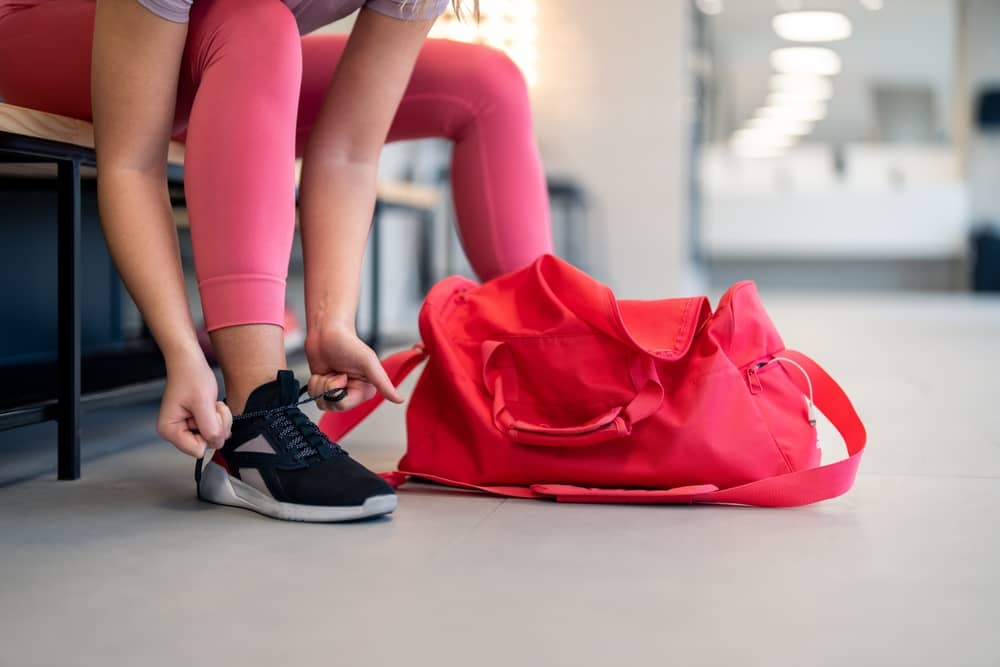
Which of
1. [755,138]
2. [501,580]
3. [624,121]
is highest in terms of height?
[755,138]

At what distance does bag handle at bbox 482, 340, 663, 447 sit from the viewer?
97cm

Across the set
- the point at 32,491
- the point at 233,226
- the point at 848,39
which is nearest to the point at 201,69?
the point at 233,226

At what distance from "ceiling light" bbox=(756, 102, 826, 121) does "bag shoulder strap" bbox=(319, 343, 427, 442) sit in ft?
30.9

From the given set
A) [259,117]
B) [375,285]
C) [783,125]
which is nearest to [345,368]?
[259,117]

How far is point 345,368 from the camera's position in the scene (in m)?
0.97

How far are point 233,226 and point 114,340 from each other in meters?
1.27

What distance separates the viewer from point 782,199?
7.76m

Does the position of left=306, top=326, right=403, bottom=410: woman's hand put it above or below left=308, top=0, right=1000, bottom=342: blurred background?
below

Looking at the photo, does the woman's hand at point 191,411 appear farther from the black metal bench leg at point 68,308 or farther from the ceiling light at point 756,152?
the ceiling light at point 756,152

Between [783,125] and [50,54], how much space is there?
9.75 metres

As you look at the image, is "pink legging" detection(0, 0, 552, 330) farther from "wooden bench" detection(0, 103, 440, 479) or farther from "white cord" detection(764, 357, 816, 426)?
"white cord" detection(764, 357, 816, 426)

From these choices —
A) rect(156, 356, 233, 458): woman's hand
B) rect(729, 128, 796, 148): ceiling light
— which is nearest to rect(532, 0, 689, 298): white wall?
rect(156, 356, 233, 458): woman's hand

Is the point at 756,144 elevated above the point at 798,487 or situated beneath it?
elevated above

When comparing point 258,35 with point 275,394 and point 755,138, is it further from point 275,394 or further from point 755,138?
point 755,138
